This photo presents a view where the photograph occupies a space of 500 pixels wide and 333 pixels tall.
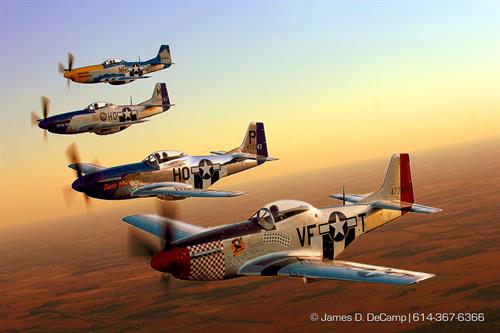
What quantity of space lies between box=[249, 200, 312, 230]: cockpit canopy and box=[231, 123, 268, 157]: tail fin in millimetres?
13230

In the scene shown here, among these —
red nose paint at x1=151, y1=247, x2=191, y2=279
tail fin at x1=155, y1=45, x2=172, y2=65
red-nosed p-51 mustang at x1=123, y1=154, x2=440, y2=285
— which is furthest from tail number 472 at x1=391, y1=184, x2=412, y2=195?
tail fin at x1=155, y1=45, x2=172, y2=65

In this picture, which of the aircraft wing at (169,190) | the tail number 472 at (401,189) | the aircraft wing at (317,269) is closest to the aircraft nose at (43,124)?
the aircraft wing at (169,190)

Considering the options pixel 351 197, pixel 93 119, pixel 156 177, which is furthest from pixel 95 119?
pixel 351 197

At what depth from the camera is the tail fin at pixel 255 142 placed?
30.0 metres

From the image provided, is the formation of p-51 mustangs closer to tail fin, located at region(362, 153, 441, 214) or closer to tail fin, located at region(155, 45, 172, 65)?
tail fin, located at region(362, 153, 441, 214)

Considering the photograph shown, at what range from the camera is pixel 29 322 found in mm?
133625

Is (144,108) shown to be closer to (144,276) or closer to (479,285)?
(479,285)

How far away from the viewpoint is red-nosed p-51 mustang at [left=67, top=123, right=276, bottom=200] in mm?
23594

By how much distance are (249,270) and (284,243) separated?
171 centimetres

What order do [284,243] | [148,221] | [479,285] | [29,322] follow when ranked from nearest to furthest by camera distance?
[284,243] → [148,221] → [479,285] → [29,322]

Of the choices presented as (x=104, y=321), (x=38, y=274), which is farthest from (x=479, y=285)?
(x=38, y=274)

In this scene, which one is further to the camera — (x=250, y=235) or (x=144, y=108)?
(x=144, y=108)

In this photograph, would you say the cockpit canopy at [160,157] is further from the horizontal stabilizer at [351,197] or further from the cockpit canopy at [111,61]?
the cockpit canopy at [111,61]

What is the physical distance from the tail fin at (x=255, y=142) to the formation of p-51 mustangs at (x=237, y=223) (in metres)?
0.06
